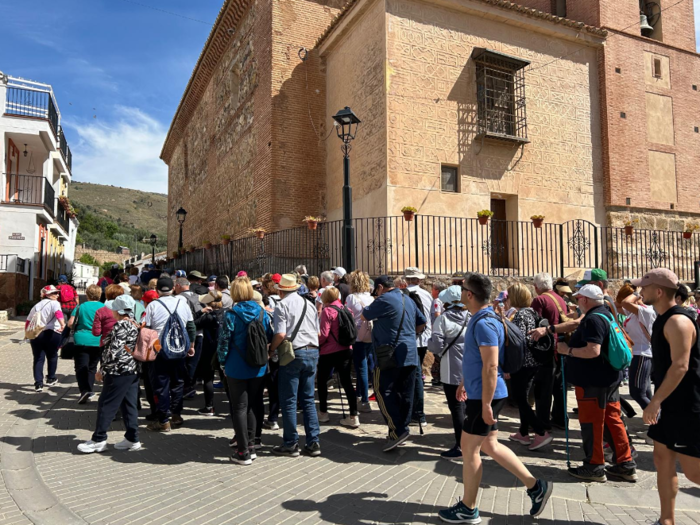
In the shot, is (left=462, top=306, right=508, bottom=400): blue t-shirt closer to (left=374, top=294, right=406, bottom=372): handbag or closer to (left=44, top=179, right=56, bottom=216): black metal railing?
(left=374, top=294, right=406, bottom=372): handbag

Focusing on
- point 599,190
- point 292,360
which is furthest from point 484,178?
point 292,360

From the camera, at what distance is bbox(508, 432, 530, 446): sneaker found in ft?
18.7

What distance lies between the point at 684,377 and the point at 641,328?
2.75 metres

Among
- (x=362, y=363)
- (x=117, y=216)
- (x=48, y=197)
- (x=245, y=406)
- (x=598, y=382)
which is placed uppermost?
(x=117, y=216)

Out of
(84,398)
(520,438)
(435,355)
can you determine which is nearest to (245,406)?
(435,355)

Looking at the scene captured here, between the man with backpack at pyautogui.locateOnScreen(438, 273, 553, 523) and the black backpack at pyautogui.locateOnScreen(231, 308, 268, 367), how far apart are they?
2153 mm

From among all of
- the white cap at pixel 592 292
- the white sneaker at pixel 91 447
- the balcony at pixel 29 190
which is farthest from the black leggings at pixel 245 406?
the balcony at pixel 29 190

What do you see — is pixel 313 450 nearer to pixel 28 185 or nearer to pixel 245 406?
pixel 245 406

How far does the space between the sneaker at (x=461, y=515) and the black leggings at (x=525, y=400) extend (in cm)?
207

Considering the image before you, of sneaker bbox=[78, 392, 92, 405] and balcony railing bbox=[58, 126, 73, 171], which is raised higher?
balcony railing bbox=[58, 126, 73, 171]

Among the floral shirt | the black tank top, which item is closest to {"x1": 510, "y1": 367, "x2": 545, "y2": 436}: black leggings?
the black tank top

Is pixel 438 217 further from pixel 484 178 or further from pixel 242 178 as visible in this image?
pixel 242 178

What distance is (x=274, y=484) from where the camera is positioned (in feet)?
14.8

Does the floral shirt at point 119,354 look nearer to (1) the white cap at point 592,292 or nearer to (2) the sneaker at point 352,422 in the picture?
(2) the sneaker at point 352,422
